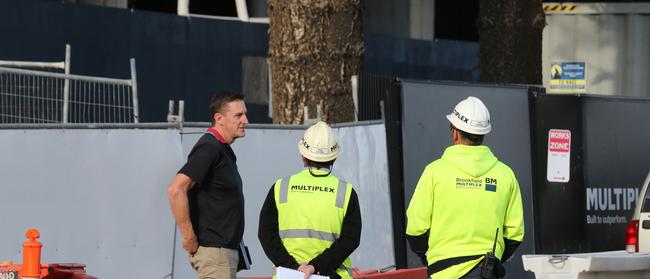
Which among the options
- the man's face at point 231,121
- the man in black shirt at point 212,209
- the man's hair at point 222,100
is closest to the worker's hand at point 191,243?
the man in black shirt at point 212,209

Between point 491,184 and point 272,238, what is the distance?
47.9 inches

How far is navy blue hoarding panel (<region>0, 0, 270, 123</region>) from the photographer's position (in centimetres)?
1614

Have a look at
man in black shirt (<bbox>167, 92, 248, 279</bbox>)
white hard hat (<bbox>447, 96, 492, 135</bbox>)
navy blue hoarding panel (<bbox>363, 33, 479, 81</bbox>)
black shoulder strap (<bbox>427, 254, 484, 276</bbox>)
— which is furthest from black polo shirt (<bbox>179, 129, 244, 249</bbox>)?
navy blue hoarding panel (<bbox>363, 33, 479, 81</bbox>)

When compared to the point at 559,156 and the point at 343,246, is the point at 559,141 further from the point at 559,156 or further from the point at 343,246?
the point at 343,246

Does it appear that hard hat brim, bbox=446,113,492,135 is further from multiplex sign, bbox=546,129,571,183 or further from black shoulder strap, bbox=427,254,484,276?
multiplex sign, bbox=546,129,571,183

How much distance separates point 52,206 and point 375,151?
3085 millimetres

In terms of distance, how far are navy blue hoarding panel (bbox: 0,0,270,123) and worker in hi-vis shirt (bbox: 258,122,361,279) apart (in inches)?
343

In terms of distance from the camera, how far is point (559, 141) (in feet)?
42.5

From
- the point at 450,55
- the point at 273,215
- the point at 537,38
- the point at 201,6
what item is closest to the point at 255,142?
the point at 273,215

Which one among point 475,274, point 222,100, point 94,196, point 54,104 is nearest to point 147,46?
point 54,104

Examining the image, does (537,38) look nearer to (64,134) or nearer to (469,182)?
(64,134)

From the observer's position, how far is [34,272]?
25.8ft

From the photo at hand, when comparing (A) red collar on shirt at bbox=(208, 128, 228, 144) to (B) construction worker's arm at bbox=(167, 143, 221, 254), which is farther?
(A) red collar on shirt at bbox=(208, 128, 228, 144)

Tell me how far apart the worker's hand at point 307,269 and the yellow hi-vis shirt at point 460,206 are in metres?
0.56
